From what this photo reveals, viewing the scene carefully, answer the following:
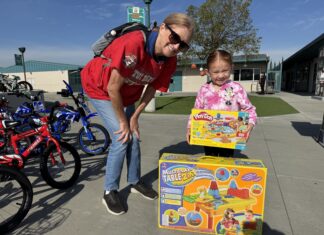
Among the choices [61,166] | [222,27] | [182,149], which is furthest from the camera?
[222,27]

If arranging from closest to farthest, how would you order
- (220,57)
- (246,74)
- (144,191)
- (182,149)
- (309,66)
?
(220,57), (144,191), (182,149), (309,66), (246,74)

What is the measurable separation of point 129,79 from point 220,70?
0.90 metres

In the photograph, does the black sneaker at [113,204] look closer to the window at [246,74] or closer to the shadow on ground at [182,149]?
the shadow on ground at [182,149]

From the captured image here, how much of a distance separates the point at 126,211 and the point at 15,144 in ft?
5.72

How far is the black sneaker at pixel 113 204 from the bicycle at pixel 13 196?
2.36 feet

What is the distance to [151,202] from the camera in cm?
265

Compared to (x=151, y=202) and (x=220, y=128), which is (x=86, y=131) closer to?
A: (x=151, y=202)

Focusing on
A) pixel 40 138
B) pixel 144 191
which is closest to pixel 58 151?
pixel 40 138

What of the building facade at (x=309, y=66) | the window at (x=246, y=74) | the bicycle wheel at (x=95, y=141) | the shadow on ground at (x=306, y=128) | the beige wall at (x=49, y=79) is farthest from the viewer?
the beige wall at (x=49, y=79)

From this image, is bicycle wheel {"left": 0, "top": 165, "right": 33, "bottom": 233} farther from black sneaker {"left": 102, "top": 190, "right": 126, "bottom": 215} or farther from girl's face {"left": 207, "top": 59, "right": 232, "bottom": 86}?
girl's face {"left": 207, "top": 59, "right": 232, "bottom": 86}

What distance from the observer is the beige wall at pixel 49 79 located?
109ft

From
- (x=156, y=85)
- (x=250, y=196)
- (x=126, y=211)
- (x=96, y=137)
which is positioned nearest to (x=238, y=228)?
(x=250, y=196)

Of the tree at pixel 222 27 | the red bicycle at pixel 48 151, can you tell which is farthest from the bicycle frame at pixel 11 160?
the tree at pixel 222 27

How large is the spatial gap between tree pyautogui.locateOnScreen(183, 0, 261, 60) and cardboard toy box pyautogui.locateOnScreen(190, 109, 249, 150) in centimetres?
1586
